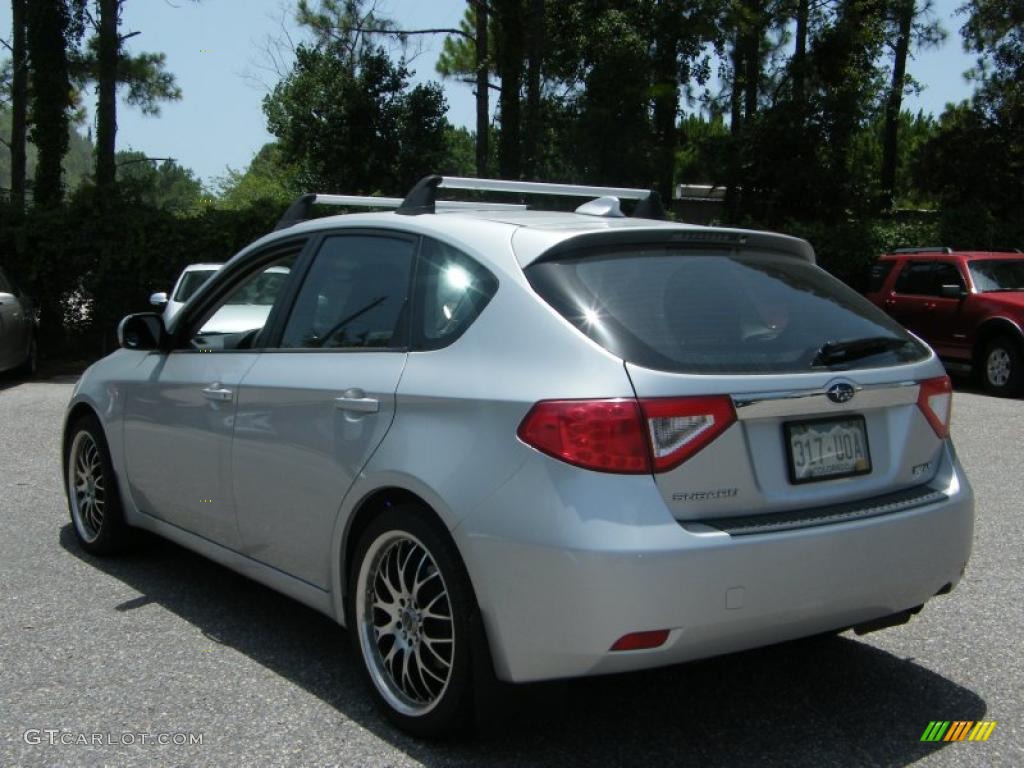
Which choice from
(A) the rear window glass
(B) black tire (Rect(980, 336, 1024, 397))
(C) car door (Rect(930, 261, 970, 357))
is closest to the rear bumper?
(A) the rear window glass

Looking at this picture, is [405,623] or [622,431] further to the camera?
[405,623]

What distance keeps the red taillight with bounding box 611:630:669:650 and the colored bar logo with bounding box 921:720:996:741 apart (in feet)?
3.60

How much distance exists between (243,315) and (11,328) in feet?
32.4

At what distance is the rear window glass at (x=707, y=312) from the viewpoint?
333 cm

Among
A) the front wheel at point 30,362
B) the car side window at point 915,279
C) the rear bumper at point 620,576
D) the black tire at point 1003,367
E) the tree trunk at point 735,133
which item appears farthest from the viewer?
the tree trunk at point 735,133

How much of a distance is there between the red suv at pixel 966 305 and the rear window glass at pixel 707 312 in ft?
36.8

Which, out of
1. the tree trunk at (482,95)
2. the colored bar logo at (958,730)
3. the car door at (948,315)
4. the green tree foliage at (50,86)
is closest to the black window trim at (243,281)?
the colored bar logo at (958,730)

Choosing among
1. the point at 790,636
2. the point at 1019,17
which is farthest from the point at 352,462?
the point at 1019,17

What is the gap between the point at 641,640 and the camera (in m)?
3.10

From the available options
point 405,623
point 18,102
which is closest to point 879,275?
point 405,623

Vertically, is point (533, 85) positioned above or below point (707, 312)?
above

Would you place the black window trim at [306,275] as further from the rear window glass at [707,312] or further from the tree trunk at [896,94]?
the tree trunk at [896,94]

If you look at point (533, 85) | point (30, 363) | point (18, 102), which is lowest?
point (30, 363)

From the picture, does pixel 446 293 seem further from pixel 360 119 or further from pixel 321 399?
pixel 360 119
